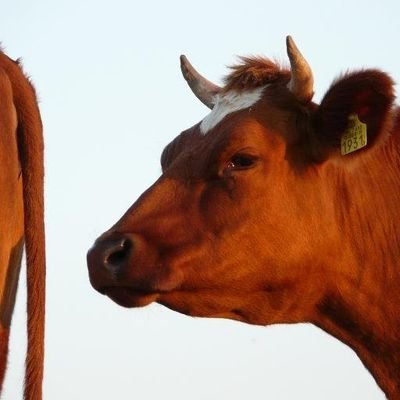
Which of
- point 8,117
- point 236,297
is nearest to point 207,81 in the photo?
point 236,297

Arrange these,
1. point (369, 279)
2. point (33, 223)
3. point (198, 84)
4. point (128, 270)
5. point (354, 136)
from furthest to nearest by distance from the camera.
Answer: point (198, 84), point (369, 279), point (354, 136), point (128, 270), point (33, 223)

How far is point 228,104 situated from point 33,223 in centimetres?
190

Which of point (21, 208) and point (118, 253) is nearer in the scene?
point (21, 208)

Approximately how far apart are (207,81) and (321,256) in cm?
226

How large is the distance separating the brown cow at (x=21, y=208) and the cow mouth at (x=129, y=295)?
494 mm

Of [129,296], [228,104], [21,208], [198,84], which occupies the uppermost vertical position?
[198,84]

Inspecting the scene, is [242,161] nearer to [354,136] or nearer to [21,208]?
[354,136]

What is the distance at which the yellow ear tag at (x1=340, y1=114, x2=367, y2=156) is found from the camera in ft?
19.3

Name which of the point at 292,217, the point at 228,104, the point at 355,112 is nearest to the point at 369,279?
the point at 292,217

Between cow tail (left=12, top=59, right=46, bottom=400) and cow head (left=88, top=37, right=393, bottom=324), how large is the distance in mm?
462

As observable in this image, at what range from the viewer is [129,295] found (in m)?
5.55

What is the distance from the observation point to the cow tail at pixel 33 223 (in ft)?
16.6

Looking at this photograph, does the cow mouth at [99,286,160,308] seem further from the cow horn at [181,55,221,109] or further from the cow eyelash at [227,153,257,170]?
the cow horn at [181,55,221,109]

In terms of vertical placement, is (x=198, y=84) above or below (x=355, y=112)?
above
